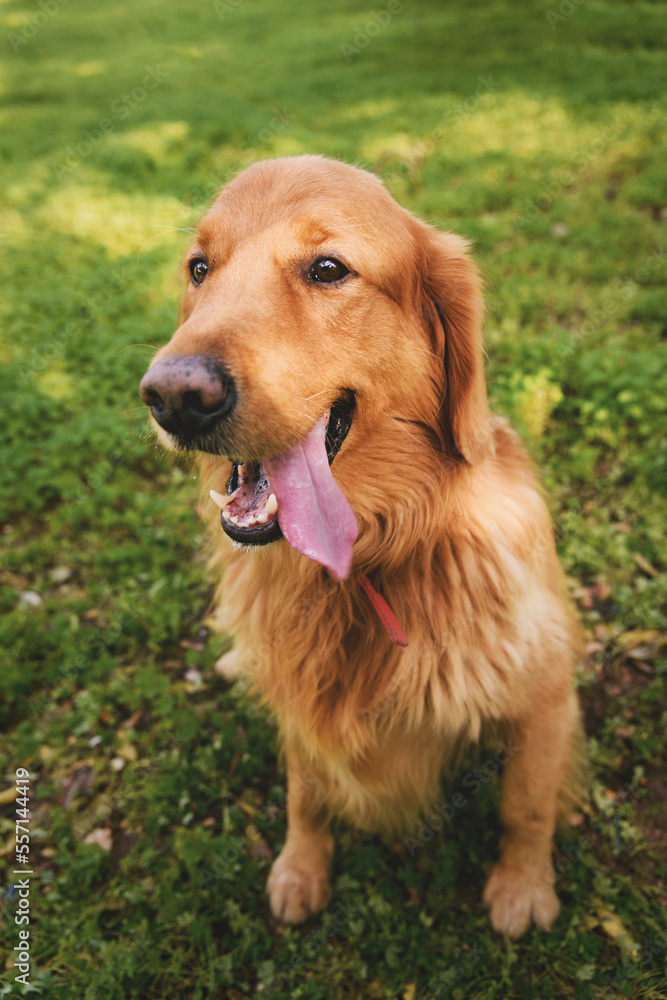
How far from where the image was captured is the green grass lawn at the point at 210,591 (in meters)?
2.37

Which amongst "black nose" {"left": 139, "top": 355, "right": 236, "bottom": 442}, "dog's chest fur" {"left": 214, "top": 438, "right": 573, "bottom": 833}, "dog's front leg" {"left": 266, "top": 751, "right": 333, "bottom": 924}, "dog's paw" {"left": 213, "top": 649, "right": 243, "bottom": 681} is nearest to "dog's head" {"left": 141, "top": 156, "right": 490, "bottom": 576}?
A: "black nose" {"left": 139, "top": 355, "right": 236, "bottom": 442}

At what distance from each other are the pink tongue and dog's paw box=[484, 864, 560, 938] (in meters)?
1.57

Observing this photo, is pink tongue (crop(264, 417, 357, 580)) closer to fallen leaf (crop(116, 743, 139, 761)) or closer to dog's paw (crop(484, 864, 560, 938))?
dog's paw (crop(484, 864, 560, 938))

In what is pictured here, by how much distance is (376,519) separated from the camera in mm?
2133

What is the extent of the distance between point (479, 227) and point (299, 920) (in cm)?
609

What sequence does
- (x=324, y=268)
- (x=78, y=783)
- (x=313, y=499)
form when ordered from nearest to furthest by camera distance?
(x=313, y=499), (x=324, y=268), (x=78, y=783)

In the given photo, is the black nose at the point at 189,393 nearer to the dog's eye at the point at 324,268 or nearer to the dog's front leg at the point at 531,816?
the dog's eye at the point at 324,268

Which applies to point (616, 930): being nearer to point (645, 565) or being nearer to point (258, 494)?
point (645, 565)

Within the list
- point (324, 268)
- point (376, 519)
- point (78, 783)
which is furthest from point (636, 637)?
point (78, 783)

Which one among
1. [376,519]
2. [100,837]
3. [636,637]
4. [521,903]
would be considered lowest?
[100,837]

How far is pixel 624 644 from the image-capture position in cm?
314

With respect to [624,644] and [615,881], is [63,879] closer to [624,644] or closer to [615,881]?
[615,881]

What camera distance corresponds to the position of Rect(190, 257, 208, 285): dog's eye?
2.27 metres

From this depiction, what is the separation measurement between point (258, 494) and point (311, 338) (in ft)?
1.67
